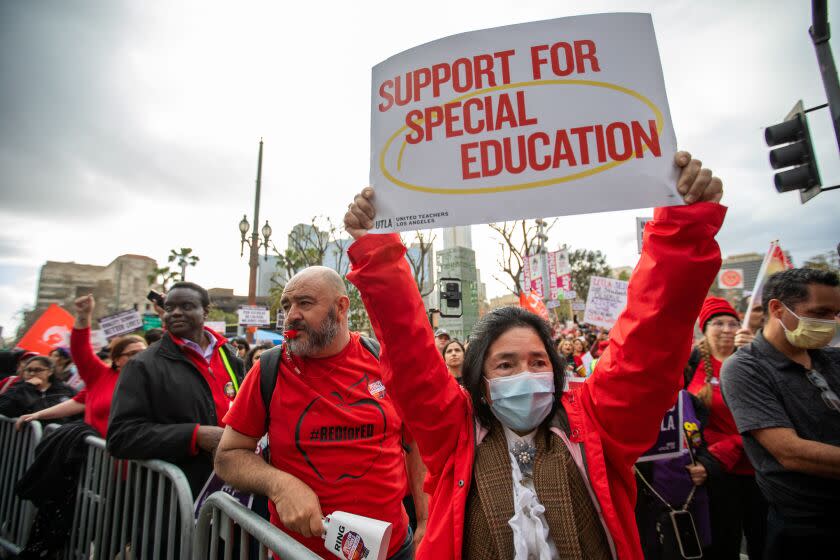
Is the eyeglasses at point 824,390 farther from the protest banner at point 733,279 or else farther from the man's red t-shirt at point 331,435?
the protest banner at point 733,279

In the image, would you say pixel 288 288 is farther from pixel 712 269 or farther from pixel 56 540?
pixel 56 540

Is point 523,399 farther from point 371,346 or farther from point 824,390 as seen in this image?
point 824,390

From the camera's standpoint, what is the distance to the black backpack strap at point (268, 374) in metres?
2.17

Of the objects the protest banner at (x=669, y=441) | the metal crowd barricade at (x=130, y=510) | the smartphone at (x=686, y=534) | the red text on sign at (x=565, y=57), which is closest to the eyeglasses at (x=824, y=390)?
the protest banner at (x=669, y=441)

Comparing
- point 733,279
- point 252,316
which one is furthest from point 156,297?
point 733,279

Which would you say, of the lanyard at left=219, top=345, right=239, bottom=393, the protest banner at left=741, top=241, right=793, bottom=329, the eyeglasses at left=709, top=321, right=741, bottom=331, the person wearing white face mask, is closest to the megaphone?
the lanyard at left=219, top=345, right=239, bottom=393

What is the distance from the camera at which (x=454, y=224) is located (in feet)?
5.14

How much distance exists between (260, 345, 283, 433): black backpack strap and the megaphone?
831 millimetres

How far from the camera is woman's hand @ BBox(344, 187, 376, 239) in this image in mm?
1602

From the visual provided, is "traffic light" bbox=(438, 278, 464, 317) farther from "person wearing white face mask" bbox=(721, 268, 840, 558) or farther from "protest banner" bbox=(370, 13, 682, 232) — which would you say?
"protest banner" bbox=(370, 13, 682, 232)

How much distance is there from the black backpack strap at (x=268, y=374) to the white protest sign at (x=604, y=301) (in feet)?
20.6

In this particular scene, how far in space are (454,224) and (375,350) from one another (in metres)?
1.32

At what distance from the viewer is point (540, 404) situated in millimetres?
1635

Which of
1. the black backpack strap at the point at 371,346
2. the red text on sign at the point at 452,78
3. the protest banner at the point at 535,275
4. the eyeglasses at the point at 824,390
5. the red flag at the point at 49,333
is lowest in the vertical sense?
the eyeglasses at the point at 824,390
